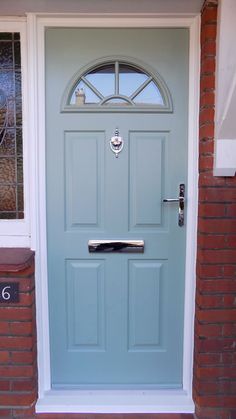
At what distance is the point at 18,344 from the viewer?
1925 millimetres

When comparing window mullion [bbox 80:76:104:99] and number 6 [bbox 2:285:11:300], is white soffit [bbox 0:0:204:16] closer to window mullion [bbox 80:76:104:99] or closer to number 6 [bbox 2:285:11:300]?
window mullion [bbox 80:76:104:99]

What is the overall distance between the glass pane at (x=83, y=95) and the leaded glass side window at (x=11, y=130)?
32 centimetres

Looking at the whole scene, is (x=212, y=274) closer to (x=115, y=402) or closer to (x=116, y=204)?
(x=116, y=204)

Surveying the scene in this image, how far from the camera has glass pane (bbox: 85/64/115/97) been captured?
6.55 ft

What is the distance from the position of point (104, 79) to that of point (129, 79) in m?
0.15

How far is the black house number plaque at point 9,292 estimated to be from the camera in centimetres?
188

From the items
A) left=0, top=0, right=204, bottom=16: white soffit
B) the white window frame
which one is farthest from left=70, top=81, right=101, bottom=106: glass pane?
left=0, top=0, right=204, bottom=16: white soffit

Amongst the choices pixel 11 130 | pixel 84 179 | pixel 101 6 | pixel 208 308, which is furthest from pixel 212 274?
pixel 101 6

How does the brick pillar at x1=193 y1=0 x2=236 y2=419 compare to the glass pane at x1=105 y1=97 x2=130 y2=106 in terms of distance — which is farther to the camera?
the glass pane at x1=105 y1=97 x2=130 y2=106

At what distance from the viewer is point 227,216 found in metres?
1.86

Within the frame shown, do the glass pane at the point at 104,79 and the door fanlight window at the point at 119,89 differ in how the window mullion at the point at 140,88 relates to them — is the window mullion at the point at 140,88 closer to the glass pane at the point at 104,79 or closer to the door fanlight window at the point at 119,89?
the door fanlight window at the point at 119,89

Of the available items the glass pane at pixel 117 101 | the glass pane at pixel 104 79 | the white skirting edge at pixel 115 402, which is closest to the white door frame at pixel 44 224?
the white skirting edge at pixel 115 402

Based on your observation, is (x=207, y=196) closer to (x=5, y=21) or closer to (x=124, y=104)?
(x=124, y=104)

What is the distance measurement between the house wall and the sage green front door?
0.16 metres
